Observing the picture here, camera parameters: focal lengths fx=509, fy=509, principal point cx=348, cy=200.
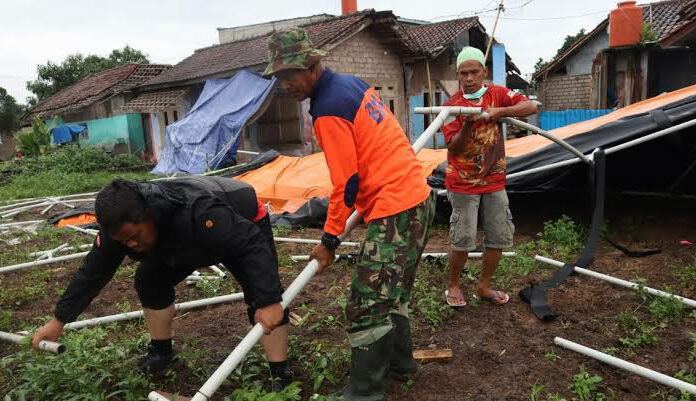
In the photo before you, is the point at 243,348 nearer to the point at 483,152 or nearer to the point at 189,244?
the point at 189,244

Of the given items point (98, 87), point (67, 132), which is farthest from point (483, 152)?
point (98, 87)

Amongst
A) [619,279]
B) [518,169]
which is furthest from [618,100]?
[619,279]

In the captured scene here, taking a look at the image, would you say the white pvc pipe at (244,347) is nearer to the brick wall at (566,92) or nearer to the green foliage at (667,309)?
the green foliage at (667,309)

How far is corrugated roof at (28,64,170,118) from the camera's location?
63.2 ft

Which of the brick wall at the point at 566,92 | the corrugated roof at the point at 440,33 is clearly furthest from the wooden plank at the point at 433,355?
the brick wall at the point at 566,92

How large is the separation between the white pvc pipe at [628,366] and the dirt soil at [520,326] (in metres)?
0.05

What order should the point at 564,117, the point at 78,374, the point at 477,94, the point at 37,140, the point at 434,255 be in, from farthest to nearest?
the point at 37,140, the point at 564,117, the point at 434,255, the point at 477,94, the point at 78,374

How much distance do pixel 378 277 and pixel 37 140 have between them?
21.0 m

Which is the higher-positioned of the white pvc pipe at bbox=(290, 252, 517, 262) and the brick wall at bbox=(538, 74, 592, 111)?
the brick wall at bbox=(538, 74, 592, 111)

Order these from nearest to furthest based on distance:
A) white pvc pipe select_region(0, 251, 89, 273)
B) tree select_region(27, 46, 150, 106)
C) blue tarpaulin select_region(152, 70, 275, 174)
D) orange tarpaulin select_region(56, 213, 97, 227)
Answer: white pvc pipe select_region(0, 251, 89, 273) < orange tarpaulin select_region(56, 213, 97, 227) < blue tarpaulin select_region(152, 70, 275, 174) < tree select_region(27, 46, 150, 106)

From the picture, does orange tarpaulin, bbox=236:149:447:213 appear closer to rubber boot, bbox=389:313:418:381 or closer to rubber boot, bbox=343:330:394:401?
rubber boot, bbox=389:313:418:381

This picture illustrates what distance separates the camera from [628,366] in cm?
248

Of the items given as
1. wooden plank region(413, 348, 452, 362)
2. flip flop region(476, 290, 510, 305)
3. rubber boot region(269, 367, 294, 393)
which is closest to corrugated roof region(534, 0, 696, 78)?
flip flop region(476, 290, 510, 305)

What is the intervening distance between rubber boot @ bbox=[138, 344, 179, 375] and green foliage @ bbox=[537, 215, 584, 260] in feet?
10.4
